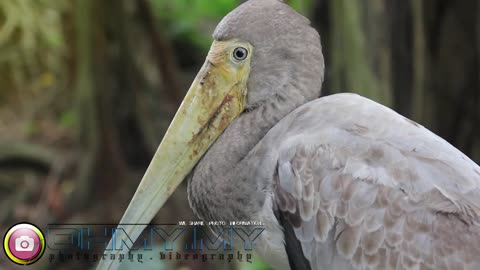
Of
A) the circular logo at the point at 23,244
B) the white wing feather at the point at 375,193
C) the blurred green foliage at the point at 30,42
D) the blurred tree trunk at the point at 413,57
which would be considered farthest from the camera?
the blurred green foliage at the point at 30,42

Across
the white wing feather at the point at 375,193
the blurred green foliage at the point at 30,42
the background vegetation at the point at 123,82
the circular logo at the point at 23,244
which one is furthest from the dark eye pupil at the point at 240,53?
the blurred green foliage at the point at 30,42

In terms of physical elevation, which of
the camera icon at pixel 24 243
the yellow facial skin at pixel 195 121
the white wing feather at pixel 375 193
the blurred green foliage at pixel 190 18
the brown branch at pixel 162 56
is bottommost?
the white wing feather at pixel 375 193

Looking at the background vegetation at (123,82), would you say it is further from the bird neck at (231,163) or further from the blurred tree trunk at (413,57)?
the bird neck at (231,163)

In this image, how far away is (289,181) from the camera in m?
2.80

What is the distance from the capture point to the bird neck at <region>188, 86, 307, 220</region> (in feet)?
9.89

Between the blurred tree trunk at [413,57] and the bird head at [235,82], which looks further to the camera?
the blurred tree trunk at [413,57]

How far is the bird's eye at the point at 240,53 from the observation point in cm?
308

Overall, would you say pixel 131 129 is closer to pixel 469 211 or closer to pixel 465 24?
pixel 465 24

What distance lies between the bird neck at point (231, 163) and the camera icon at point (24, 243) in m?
0.83

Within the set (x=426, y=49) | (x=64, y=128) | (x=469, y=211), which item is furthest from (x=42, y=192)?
(x=469, y=211)

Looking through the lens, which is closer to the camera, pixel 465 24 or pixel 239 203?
pixel 239 203

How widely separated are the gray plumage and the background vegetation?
1680 millimetres

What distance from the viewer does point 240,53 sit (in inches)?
122

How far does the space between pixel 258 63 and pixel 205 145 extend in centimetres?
36
